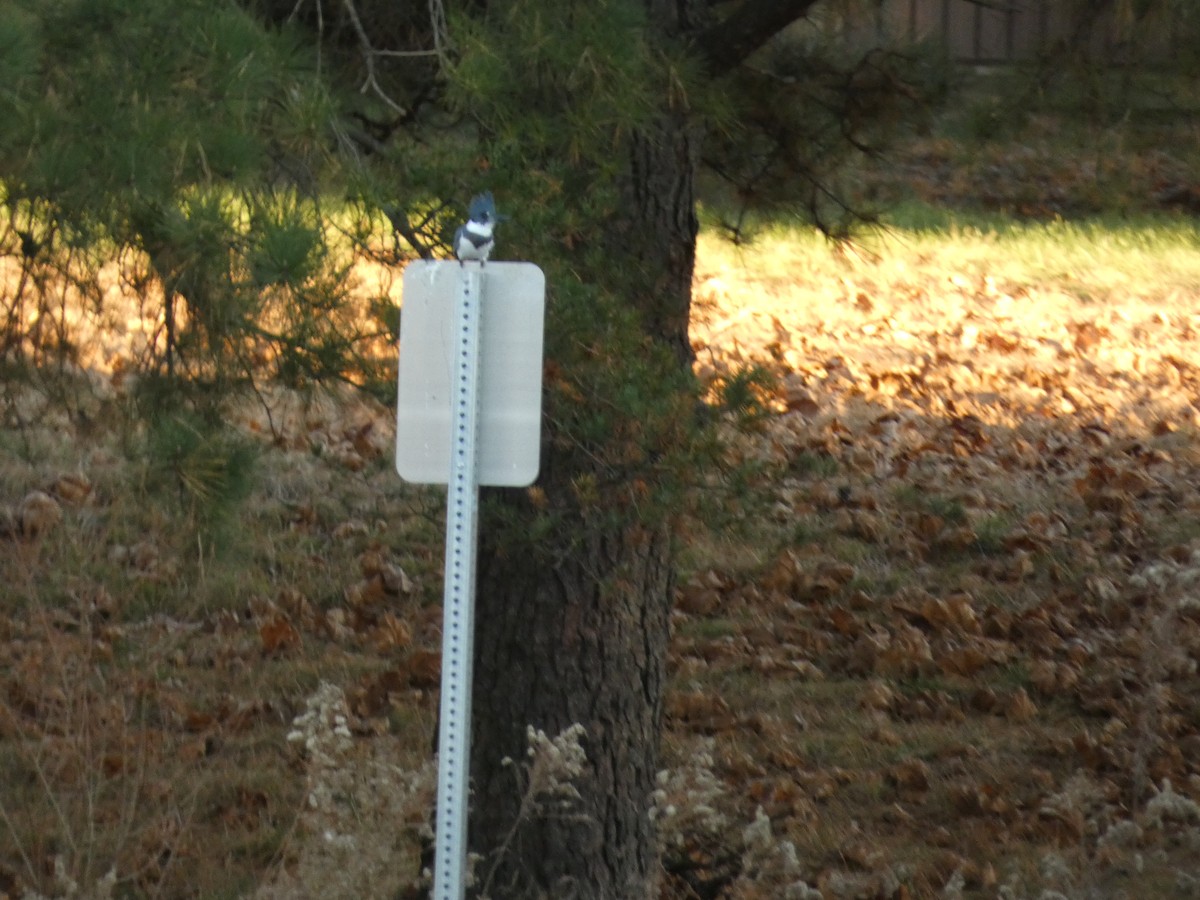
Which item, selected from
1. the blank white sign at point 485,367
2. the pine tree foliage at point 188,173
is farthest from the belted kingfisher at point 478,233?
the pine tree foliage at point 188,173

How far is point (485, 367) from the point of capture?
2.82 metres

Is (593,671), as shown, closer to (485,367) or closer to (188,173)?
(485,367)

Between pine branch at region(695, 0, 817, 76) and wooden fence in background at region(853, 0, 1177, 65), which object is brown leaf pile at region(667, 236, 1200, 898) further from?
wooden fence in background at region(853, 0, 1177, 65)

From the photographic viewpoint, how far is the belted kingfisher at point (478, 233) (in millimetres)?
2725

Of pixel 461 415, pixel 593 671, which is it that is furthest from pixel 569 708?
pixel 461 415

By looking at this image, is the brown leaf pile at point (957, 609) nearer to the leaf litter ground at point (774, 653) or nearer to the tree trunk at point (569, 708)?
the leaf litter ground at point (774, 653)

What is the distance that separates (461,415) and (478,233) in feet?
1.06

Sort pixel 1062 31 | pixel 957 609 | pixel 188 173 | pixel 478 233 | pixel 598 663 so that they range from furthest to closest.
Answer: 1. pixel 957 609
2. pixel 598 663
3. pixel 1062 31
4. pixel 188 173
5. pixel 478 233

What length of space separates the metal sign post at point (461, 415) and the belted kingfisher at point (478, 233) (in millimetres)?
28

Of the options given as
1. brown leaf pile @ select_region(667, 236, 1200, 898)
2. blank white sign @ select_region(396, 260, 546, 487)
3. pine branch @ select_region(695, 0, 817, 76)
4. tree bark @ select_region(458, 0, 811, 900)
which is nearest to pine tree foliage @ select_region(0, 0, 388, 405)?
blank white sign @ select_region(396, 260, 546, 487)

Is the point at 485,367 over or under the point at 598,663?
over

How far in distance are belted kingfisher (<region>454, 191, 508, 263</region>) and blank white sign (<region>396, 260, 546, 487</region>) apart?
2 centimetres

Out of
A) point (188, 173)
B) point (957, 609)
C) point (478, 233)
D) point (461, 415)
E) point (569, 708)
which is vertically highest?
point (188, 173)

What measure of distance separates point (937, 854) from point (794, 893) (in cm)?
77
